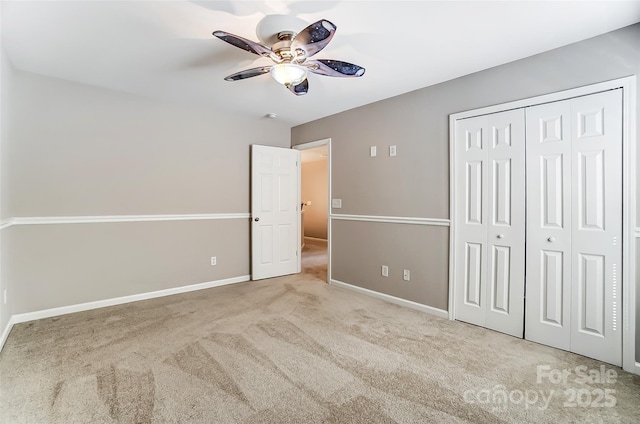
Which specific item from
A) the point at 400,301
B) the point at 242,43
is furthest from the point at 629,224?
the point at 242,43

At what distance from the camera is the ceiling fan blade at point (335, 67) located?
212cm

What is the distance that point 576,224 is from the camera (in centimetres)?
229

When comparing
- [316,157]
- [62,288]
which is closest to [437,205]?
[62,288]

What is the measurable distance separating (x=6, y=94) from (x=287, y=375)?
10.8 feet

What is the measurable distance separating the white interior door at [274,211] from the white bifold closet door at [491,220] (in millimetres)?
2484

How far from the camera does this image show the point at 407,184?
3.34 m

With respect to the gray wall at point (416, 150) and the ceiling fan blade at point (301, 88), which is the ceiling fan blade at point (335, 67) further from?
the gray wall at point (416, 150)

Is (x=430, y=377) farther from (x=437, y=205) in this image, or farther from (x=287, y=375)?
(x=437, y=205)

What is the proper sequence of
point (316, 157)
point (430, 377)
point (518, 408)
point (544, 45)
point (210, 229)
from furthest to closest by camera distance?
point (316, 157) → point (210, 229) → point (544, 45) → point (430, 377) → point (518, 408)

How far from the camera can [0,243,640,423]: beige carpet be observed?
165 centimetres

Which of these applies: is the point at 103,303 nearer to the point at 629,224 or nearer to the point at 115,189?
the point at 115,189

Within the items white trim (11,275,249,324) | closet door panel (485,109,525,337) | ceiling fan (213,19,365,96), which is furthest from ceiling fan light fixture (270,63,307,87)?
white trim (11,275,249,324)

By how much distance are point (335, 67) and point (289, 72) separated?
13.2 inches

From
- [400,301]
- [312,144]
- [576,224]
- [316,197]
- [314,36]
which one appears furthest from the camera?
[316,197]
